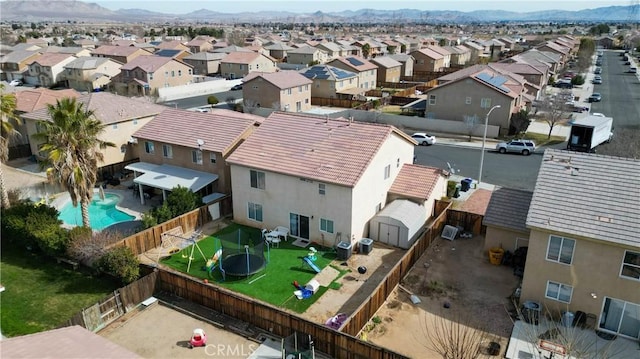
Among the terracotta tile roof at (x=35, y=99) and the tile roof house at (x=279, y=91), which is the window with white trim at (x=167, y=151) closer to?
the terracotta tile roof at (x=35, y=99)

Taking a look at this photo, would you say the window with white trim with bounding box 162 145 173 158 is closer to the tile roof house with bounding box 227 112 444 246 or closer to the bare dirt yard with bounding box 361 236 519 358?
the tile roof house with bounding box 227 112 444 246

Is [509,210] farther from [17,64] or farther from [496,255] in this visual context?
[17,64]

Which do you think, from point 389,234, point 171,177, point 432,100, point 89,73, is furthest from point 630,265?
point 89,73

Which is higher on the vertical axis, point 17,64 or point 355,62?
point 355,62

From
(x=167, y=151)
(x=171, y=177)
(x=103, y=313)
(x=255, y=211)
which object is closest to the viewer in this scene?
(x=103, y=313)

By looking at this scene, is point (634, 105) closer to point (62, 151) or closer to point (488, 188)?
point (488, 188)
